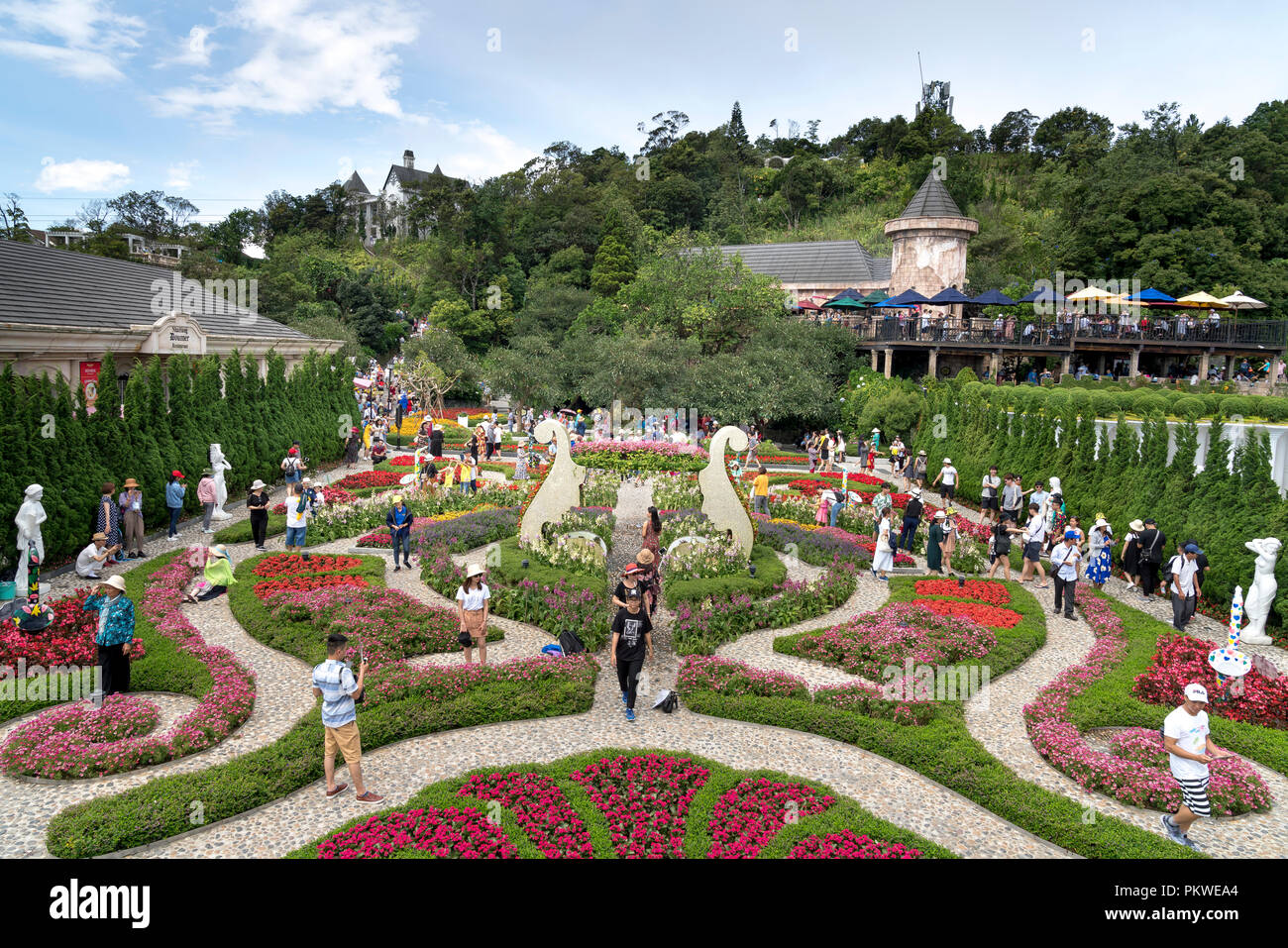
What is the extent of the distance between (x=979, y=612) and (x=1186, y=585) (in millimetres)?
3189

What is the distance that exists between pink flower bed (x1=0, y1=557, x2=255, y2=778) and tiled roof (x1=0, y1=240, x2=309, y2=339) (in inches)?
511

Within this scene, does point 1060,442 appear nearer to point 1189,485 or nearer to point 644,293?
point 1189,485

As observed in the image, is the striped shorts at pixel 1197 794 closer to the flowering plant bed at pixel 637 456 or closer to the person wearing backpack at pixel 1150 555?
the person wearing backpack at pixel 1150 555

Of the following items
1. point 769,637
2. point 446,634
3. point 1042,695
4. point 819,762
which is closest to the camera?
point 819,762

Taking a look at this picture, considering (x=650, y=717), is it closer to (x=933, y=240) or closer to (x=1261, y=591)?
(x=1261, y=591)

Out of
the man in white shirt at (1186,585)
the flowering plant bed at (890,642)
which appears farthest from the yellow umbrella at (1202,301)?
the flowering plant bed at (890,642)

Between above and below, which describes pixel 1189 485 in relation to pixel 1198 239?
below

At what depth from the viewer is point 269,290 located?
2055 inches

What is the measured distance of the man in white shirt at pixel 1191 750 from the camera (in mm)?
6883

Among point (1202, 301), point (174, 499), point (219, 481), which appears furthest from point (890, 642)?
point (1202, 301)

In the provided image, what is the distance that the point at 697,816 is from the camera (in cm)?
743

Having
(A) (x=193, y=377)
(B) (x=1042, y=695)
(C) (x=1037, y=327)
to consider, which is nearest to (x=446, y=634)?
(B) (x=1042, y=695)

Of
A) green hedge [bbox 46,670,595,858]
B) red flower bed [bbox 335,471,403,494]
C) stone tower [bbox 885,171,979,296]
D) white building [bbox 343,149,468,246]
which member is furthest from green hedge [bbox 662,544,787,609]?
white building [bbox 343,149,468,246]
